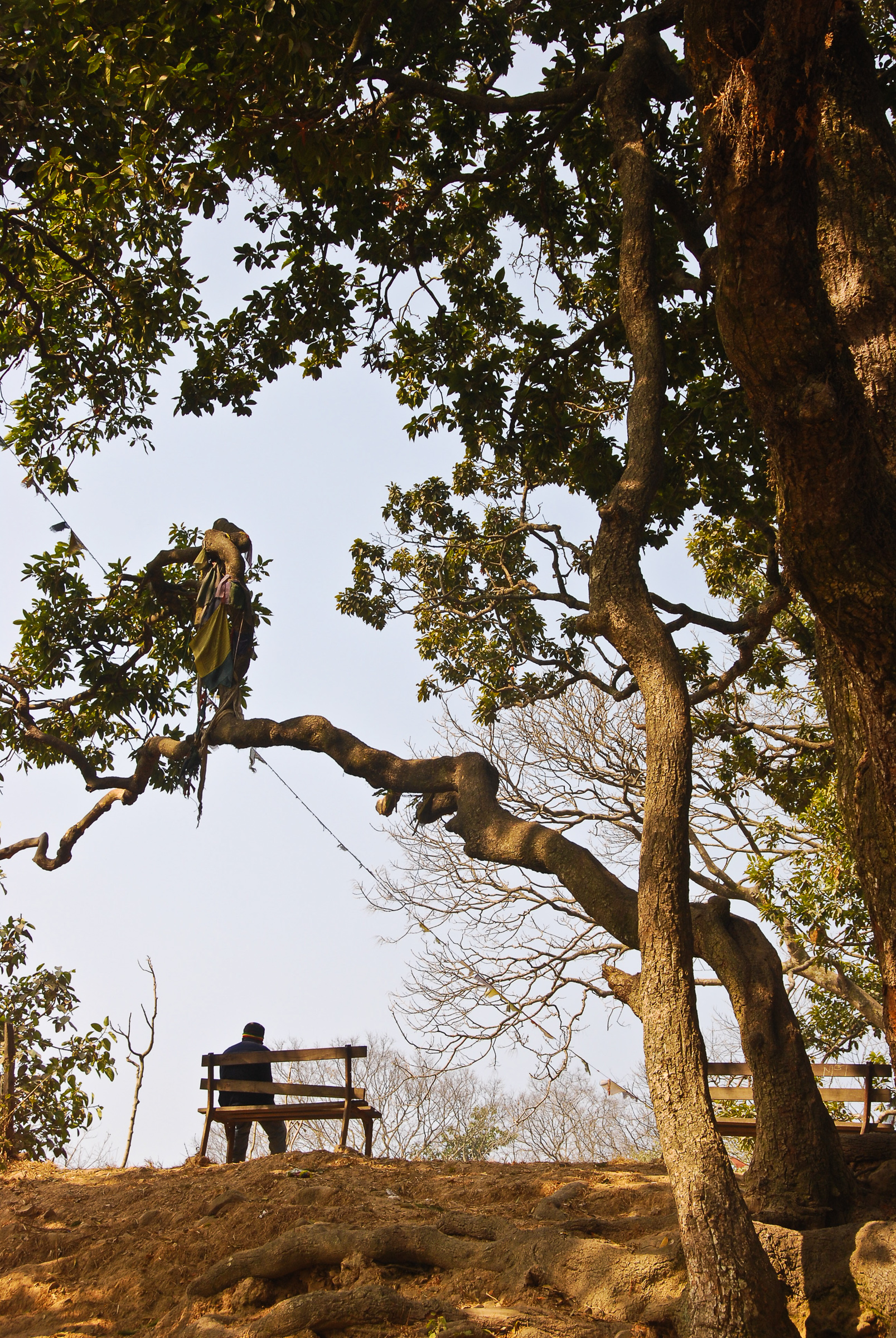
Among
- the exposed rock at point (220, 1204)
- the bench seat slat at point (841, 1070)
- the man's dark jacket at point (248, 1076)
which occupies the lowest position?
the exposed rock at point (220, 1204)

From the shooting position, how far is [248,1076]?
8445 millimetres

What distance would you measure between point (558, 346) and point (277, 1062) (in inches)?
255

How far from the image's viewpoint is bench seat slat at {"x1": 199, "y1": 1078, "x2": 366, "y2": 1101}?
7660 millimetres

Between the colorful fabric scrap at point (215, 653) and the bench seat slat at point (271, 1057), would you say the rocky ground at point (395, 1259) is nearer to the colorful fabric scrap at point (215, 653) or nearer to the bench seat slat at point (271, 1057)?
the bench seat slat at point (271, 1057)

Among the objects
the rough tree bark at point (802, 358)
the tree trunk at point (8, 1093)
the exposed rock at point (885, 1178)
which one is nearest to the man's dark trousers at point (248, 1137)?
the tree trunk at point (8, 1093)

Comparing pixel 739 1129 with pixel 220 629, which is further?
pixel 739 1129

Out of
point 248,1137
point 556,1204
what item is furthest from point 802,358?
point 248,1137

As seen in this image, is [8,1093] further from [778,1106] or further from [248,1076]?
[778,1106]

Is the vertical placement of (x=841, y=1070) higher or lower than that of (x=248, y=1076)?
lower

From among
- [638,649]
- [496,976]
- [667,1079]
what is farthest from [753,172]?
[496,976]

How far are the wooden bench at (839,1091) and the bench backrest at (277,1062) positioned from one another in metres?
2.91

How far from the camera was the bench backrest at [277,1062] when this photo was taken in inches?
309

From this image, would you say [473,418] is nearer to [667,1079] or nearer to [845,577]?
[845,577]

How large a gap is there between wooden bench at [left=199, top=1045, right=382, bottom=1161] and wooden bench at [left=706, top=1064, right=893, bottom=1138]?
2.89 m
